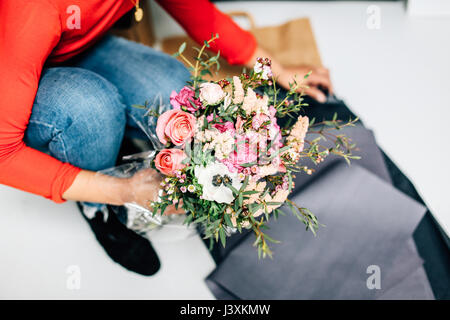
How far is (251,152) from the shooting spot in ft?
2.04

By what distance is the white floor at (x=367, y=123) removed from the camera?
3.57 feet

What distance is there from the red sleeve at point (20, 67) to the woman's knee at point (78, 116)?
102 millimetres

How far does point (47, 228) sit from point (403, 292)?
1155mm

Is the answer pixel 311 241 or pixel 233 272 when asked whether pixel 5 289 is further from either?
pixel 311 241

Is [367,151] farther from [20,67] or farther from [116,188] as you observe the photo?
[20,67]

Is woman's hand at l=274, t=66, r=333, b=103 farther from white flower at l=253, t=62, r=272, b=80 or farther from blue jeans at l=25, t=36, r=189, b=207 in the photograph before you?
white flower at l=253, t=62, r=272, b=80

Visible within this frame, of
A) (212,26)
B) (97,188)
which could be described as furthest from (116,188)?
(212,26)

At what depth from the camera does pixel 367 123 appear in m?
1.34

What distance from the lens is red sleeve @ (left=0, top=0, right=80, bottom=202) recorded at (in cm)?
70

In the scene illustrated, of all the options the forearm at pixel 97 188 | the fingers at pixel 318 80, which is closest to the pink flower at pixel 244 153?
the forearm at pixel 97 188

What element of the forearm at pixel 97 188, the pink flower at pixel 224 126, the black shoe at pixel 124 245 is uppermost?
the pink flower at pixel 224 126

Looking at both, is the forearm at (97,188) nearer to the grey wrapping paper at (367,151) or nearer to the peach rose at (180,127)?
the peach rose at (180,127)
